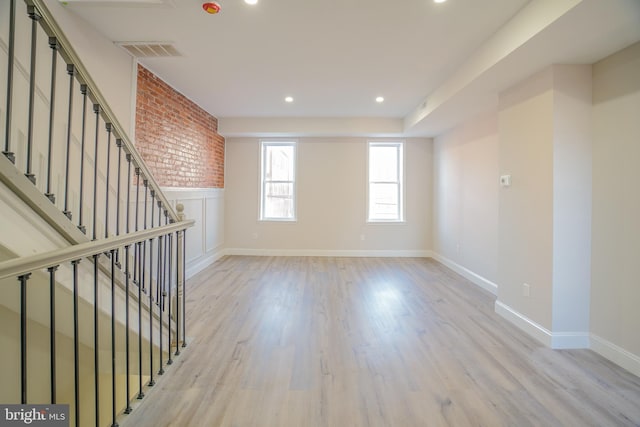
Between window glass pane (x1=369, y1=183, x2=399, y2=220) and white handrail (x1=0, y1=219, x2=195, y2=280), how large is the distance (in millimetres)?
4817

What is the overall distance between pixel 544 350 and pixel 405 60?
3.04m

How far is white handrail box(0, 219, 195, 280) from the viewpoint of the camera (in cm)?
96

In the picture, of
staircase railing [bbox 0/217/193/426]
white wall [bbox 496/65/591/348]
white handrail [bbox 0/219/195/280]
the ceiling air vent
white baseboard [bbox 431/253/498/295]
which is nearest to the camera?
white handrail [bbox 0/219/195/280]

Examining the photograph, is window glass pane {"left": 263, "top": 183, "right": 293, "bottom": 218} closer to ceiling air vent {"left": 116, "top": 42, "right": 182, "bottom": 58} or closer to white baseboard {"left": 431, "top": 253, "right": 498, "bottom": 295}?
white baseboard {"left": 431, "top": 253, "right": 498, "bottom": 295}

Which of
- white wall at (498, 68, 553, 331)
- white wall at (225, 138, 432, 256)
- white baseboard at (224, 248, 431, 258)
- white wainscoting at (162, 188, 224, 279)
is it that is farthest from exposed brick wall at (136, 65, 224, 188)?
white wall at (498, 68, 553, 331)

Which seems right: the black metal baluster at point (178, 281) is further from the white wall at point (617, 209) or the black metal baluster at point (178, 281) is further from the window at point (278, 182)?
the window at point (278, 182)

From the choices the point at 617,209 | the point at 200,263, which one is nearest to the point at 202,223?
the point at 200,263

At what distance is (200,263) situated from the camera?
4.96 meters

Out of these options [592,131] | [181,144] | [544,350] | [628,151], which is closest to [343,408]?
[544,350]

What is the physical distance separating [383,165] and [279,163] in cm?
220

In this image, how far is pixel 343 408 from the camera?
1786 mm

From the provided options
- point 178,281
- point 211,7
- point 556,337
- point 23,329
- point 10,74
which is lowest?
point 556,337

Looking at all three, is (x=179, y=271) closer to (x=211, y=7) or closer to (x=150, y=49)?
(x=211, y=7)

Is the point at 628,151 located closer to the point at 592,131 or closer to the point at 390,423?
the point at 592,131
